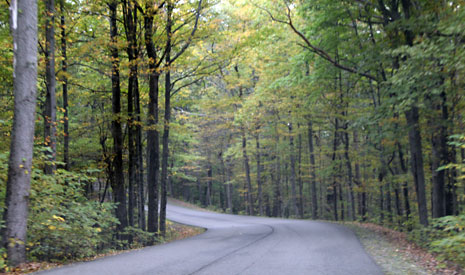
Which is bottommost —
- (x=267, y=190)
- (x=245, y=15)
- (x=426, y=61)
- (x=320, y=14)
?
(x=267, y=190)

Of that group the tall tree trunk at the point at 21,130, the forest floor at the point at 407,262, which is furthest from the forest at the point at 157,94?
the forest floor at the point at 407,262

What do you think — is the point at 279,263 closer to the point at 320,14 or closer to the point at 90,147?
the point at 320,14

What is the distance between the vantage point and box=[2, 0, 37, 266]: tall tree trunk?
6738 millimetres

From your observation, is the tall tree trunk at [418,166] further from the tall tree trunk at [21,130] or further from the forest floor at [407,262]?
the tall tree trunk at [21,130]

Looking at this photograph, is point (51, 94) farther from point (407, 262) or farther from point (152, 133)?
point (407, 262)

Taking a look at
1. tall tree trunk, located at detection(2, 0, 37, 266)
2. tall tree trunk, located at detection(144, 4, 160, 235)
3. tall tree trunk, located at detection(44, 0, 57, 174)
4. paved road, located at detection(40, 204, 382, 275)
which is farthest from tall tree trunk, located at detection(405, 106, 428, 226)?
tall tree trunk, located at detection(44, 0, 57, 174)

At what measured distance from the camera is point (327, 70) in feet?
52.1

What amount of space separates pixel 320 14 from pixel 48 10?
1030cm

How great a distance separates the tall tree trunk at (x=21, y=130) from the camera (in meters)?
6.74

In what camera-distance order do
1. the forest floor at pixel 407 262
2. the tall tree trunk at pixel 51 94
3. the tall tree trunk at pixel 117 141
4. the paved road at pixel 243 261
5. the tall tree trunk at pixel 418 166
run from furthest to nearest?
the tall tree trunk at pixel 117 141, the tall tree trunk at pixel 418 166, the tall tree trunk at pixel 51 94, the forest floor at pixel 407 262, the paved road at pixel 243 261

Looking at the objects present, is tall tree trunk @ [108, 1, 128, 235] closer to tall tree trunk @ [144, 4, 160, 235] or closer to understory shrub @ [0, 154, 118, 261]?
tall tree trunk @ [144, 4, 160, 235]

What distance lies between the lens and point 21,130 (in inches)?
275

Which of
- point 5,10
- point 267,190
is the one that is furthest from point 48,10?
point 267,190

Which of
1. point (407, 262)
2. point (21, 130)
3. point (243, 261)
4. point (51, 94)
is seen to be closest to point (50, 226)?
point (21, 130)
